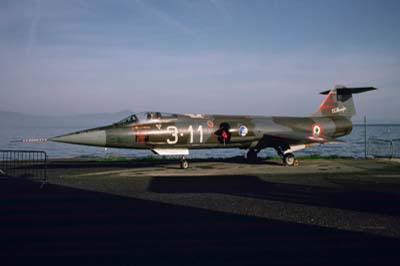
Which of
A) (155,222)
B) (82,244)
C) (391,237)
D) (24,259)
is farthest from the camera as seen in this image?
(155,222)

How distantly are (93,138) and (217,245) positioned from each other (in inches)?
419

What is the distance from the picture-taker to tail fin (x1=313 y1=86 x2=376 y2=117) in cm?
2184

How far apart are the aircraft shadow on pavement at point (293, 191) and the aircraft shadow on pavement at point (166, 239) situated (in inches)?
91.6

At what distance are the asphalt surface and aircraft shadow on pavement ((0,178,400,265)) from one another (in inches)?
0.6

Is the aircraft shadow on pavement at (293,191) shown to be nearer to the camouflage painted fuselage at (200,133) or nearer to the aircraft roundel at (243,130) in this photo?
the camouflage painted fuselage at (200,133)

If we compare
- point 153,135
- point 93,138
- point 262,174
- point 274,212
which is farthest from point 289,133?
point 274,212

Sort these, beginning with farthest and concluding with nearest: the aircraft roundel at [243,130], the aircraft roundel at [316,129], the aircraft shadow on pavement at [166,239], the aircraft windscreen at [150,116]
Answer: the aircraft roundel at [316,129] → the aircraft roundel at [243,130] → the aircraft windscreen at [150,116] → the aircraft shadow on pavement at [166,239]

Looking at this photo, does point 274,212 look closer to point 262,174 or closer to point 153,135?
point 262,174

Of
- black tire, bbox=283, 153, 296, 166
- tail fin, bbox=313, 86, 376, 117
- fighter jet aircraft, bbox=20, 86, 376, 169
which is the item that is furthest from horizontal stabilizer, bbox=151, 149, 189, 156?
tail fin, bbox=313, 86, 376, 117

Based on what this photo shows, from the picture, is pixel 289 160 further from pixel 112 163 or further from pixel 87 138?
pixel 87 138

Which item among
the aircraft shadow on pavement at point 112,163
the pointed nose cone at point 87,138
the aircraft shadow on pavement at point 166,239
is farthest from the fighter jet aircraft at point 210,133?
the aircraft shadow on pavement at point 166,239

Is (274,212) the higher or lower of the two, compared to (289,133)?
lower

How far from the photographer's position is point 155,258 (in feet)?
15.5

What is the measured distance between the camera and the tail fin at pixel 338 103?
21844mm
